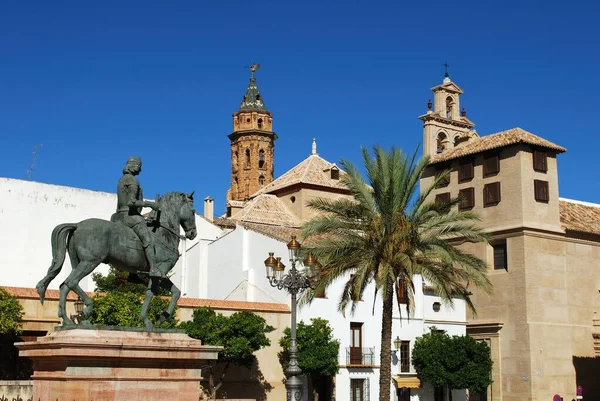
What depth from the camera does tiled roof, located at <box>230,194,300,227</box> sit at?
47459mm

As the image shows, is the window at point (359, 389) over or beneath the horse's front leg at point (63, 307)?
beneath

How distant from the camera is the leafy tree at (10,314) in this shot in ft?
89.7

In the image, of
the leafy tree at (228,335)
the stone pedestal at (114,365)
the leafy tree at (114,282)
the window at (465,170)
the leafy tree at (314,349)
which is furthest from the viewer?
the window at (465,170)

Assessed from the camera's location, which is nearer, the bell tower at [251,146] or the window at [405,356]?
the window at [405,356]

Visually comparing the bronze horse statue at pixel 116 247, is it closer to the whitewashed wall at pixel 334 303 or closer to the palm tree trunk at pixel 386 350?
the palm tree trunk at pixel 386 350

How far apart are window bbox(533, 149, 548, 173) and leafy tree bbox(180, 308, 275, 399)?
629 inches

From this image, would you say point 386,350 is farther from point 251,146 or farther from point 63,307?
point 251,146

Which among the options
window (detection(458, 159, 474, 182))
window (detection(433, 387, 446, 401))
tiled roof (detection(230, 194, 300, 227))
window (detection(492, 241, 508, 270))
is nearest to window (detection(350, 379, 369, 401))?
window (detection(433, 387, 446, 401))

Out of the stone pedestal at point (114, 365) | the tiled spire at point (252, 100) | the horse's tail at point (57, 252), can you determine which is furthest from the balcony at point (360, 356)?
the tiled spire at point (252, 100)

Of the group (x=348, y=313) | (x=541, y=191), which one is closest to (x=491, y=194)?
(x=541, y=191)

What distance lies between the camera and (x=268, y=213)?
4859 cm

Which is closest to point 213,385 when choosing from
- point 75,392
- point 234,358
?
point 234,358

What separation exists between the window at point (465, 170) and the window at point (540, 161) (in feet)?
10.4

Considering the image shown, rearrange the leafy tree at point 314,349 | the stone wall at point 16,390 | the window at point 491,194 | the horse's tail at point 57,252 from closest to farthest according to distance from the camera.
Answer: the horse's tail at point 57,252 → the stone wall at point 16,390 → the leafy tree at point 314,349 → the window at point 491,194
